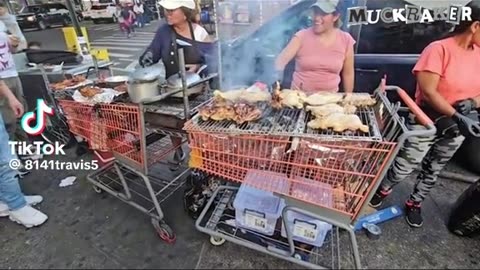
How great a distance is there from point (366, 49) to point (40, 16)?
6.75 metres

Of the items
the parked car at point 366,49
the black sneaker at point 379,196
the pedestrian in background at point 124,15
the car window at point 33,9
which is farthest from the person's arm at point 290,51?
the car window at point 33,9

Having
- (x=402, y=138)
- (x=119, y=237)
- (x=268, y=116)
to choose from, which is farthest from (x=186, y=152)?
(x=402, y=138)

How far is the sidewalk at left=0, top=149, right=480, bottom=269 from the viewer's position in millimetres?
2068

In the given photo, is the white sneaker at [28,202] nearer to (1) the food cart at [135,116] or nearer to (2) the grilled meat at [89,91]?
(1) the food cart at [135,116]

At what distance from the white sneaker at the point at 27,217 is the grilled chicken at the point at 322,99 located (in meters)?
2.38

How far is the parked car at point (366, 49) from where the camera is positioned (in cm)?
289

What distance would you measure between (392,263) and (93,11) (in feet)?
23.4

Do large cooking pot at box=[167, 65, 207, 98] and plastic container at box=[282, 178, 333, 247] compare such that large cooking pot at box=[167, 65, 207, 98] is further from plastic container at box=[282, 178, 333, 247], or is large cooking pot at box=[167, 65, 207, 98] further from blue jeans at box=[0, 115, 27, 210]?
blue jeans at box=[0, 115, 27, 210]

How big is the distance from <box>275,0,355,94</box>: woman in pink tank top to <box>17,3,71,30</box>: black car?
563 centimetres

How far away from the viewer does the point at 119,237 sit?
7.60 ft

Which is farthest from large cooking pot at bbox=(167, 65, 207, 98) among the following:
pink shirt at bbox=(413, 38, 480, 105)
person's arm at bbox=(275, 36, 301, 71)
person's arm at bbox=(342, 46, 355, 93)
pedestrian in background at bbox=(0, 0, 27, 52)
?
pedestrian in background at bbox=(0, 0, 27, 52)

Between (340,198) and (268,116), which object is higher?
(268,116)

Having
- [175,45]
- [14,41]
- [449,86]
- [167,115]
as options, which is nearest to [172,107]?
[167,115]

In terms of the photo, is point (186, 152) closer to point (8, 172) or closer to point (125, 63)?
point (8, 172)
